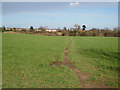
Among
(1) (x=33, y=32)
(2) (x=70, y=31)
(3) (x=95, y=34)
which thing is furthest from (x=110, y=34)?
(1) (x=33, y=32)

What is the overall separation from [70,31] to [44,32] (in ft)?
53.1

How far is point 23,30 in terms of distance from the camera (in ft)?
208

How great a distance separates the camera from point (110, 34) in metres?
63.4

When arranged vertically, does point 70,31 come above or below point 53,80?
above

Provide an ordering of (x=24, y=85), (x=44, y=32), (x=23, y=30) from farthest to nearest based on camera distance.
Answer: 1. (x=44, y=32)
2. (x=23, y=30)
3. (x=24, y=85)

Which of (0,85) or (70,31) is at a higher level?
(70,31)

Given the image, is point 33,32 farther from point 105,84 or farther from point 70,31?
point 105,84

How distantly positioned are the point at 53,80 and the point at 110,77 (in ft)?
9.47

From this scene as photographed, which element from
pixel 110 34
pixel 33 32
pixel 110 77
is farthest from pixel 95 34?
pixel 110 77

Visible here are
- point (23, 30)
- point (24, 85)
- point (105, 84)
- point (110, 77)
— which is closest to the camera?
point (24, 85)

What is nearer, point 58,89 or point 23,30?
point 58,89

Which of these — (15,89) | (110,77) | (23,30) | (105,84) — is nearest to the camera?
(15,89)

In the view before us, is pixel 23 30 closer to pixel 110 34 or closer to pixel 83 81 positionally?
pixel 110 34

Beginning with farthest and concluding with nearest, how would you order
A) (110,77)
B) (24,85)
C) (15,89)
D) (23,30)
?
(23,30) < (110,77) < (24,85) < (15,89)
